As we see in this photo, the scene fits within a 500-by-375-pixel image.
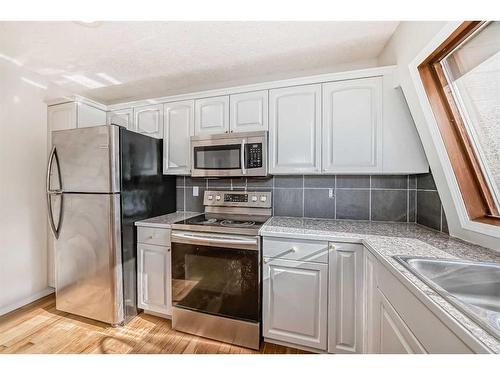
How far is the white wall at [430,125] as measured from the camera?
120 cm

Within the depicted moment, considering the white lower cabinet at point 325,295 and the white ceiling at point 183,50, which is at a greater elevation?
the white ceiling at point 183,50

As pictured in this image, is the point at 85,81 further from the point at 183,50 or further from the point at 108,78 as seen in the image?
the point at 183,50

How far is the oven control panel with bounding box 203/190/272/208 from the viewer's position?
215cm

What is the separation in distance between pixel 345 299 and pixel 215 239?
3.28ft

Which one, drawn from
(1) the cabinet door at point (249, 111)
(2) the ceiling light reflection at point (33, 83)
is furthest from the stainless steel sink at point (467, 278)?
(2) the ceiling light reflection at point (33, 83)

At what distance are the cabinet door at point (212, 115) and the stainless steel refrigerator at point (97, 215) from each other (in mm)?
574

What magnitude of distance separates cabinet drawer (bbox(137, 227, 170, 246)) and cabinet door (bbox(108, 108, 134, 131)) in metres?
1.18

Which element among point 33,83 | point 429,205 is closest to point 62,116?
point 33,83

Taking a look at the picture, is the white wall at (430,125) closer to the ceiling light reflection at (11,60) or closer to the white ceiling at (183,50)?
the white ceiling at (183,50)

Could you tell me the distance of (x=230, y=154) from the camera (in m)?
1.99

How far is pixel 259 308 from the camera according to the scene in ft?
5.29
